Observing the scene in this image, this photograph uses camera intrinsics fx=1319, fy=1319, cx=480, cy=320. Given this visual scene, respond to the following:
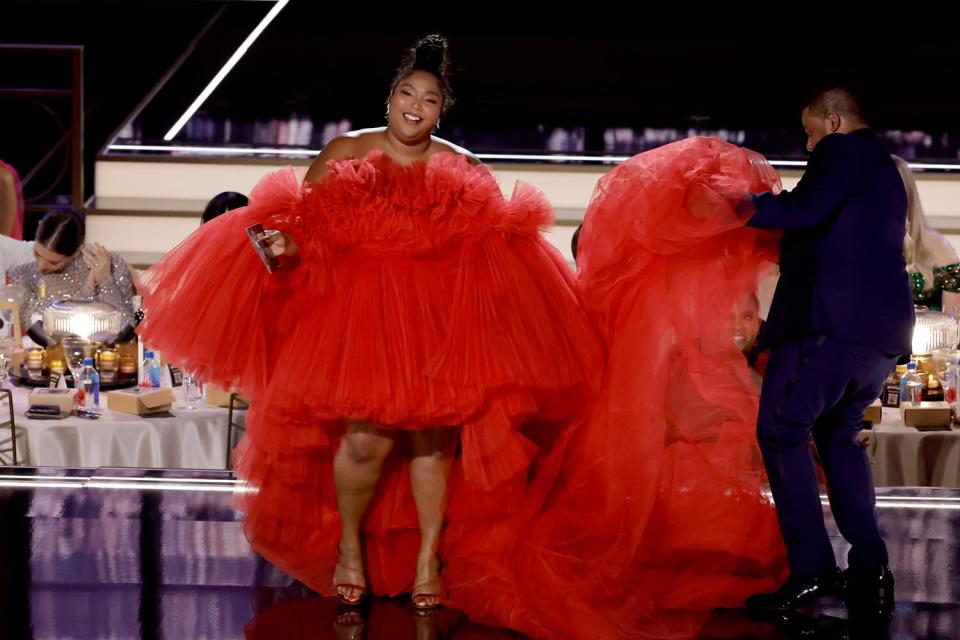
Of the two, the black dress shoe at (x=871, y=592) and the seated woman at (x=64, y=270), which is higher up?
the seated woman at (x=64, y=270)

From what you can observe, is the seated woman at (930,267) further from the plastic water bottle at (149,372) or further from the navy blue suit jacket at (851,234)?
the plastic water bottle at (149,372)

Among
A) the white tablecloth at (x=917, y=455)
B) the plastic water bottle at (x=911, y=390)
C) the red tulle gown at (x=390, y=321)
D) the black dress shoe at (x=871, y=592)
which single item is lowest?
the black dress shoe at (x=871, y=592)

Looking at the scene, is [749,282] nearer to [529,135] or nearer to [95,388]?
[95,388]

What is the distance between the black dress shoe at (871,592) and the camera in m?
3.11

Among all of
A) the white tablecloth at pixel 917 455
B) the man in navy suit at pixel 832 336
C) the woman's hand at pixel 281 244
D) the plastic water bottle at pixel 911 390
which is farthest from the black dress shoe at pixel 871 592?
the woman's hand at pixel 281 244

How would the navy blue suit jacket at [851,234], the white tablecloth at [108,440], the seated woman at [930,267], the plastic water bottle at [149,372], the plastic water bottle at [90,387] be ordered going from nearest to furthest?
the navy blue suit jacket at [851,234] → the white tablecloth at [108,440] → the plastic water bottle at [90,387] → the plastic water bottle at [149,372] → the seated woman at [930,267]

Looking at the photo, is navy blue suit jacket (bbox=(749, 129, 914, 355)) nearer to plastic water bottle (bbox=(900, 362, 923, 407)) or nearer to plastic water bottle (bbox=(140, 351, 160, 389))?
plastic water bottle (bbox=(900, 362, 923, 407))

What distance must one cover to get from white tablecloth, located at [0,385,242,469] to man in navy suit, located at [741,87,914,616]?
201 centimetres

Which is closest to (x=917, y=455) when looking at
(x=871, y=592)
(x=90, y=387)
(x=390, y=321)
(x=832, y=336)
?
(x=871, y=592)

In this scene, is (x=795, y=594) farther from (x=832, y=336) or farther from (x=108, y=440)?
(x=108, y=440)

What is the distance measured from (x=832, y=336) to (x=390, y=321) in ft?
3.25

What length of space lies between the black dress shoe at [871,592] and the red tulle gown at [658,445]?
0.21m

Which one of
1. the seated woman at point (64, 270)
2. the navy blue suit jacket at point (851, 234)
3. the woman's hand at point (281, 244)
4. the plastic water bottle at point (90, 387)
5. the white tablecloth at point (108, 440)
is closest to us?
the navy blue suit jacket at point (851, 234)

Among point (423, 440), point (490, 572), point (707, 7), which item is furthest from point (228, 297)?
point (707, 7)
